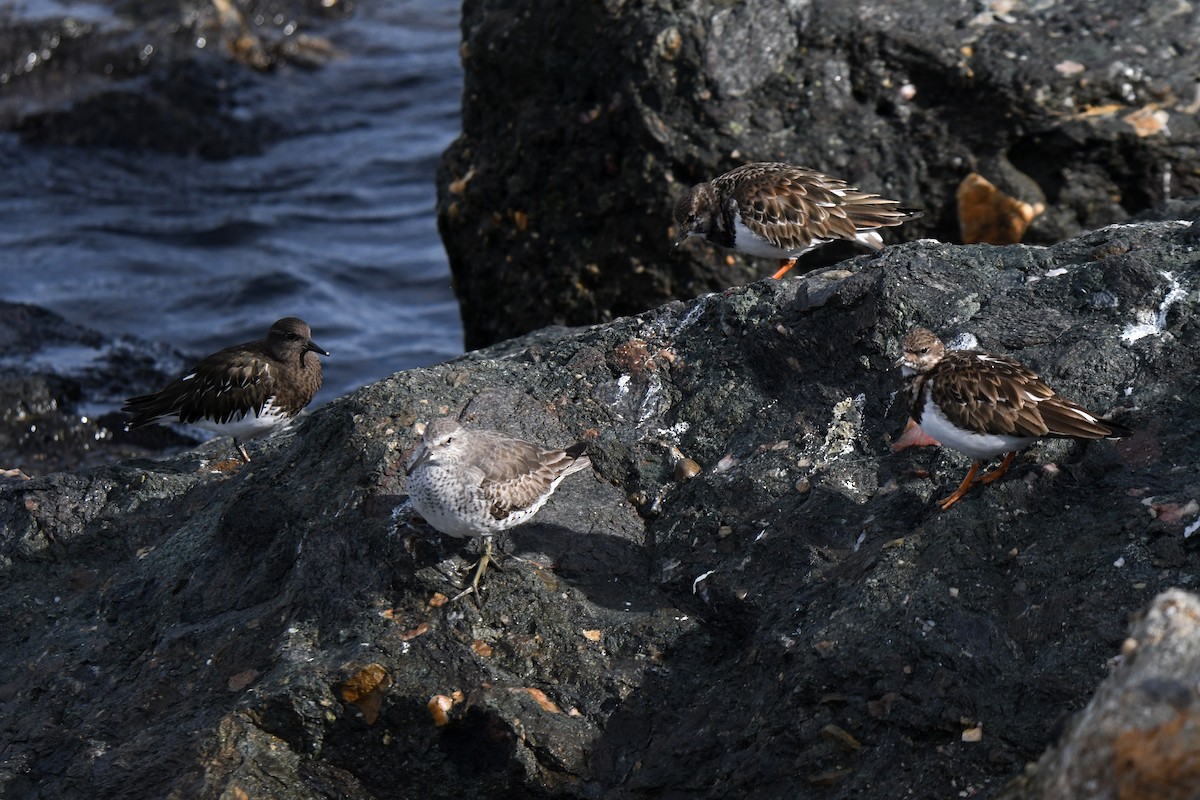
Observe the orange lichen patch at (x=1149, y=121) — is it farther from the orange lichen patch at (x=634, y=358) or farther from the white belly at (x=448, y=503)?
the white belly at (x=448, y=503)

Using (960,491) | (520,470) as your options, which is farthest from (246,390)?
(960,491)

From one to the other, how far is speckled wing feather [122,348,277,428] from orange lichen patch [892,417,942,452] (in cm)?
369

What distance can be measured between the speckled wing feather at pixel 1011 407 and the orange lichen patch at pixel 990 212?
397 cm

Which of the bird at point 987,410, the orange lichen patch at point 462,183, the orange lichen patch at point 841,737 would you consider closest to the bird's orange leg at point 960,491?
the bird at point 987,410

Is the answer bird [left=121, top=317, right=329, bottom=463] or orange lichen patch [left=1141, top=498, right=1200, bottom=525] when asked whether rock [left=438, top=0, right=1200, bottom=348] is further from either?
orange lichen patch [left=1141, top=498, right=1200, bottom=525]

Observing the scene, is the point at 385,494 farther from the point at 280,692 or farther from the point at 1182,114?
the point at 1182,114

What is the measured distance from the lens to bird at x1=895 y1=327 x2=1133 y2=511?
4672 millimetres

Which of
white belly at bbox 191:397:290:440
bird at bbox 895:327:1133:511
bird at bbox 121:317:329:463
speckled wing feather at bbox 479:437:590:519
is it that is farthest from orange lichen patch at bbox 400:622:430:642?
white belly at bbox 191:397:290:440

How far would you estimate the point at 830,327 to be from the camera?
18.6ft

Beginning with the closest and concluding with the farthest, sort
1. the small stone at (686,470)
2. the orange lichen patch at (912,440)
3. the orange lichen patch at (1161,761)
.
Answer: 1. the orange lichen patch at (1161,761)
2. the orange lichen patch at (912,440)
3. the small stone at (686,470)

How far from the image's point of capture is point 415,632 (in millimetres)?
4805

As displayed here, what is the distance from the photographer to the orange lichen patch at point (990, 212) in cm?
859

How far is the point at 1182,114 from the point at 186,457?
646cm

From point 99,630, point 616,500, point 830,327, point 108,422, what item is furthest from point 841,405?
point 108,422
